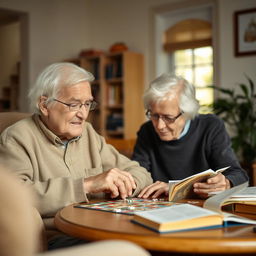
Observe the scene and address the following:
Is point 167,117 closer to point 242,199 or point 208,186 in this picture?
point 208,186

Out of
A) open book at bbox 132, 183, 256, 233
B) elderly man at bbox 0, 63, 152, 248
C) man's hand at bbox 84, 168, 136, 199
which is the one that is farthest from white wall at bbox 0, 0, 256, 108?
open book at bbox 132, 183, 256, 233

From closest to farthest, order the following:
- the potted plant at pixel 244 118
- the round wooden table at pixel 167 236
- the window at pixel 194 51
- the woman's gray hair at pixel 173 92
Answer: the round wooden table at pixel 167 236, the woman's gray hair at pixel 173 92, the potted plant at pixel 244 118, the window at pixel 194 51

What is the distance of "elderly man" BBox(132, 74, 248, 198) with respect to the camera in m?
2.40

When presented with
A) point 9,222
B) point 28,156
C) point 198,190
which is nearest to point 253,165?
point 198,190

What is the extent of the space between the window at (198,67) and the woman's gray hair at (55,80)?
394 cm

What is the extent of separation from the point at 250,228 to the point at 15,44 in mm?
8896

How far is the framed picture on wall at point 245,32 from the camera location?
5277mm

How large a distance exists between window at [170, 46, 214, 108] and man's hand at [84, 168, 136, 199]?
4.12 meters

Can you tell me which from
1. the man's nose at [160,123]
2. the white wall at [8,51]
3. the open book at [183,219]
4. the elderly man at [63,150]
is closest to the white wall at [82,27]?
the white wall at [8,51]

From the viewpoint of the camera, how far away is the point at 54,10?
7.03 meters

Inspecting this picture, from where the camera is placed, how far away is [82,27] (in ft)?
23.8

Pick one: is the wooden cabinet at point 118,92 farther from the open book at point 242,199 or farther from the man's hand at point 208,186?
the open book at point 242,199

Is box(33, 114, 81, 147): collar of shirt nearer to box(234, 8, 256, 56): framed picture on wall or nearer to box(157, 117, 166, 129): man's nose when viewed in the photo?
box(157, 117, 166, 129): man's nose

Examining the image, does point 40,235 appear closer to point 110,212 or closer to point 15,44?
point 110,212
